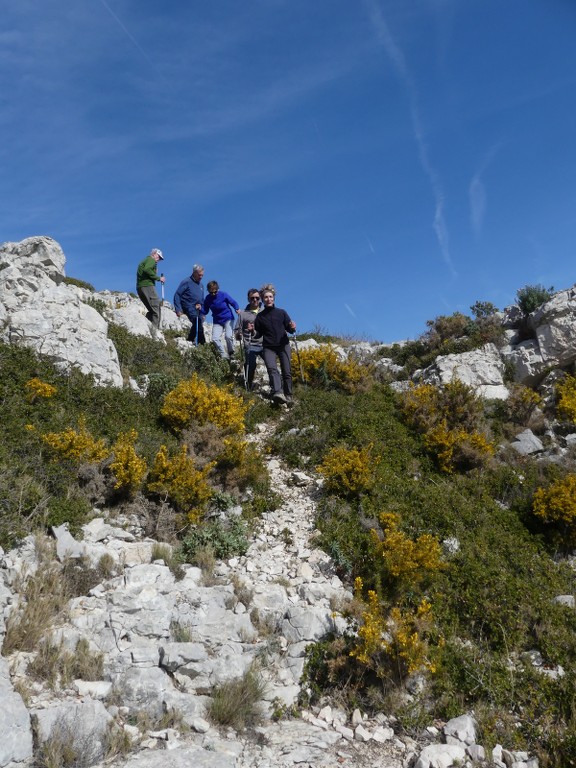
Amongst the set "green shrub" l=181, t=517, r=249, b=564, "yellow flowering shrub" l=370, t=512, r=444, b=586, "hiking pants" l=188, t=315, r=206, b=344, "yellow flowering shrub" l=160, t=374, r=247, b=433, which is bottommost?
"yellow flowering shrub" l=370, t=512, r=444, b=586

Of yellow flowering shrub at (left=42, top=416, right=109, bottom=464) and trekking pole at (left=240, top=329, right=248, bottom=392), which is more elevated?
trekking pole at (left=240, top=329, right=248, bottom=392)

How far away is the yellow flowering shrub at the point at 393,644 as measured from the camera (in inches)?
229

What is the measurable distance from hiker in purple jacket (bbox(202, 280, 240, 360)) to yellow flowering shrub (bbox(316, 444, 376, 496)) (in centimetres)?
625

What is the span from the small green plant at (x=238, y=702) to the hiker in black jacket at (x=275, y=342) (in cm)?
806

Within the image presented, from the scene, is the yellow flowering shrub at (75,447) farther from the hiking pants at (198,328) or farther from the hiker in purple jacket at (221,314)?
the hiking pants at (198,328)

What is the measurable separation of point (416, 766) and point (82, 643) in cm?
364

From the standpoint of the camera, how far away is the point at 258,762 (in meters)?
4.71

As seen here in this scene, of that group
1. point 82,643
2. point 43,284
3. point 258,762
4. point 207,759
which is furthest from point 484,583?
point 43,284

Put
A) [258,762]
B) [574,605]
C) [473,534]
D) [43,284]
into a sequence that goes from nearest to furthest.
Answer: [258,762] → [574,605] → [473,534] → [43,284]

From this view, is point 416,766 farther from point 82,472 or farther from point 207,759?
point 82,472

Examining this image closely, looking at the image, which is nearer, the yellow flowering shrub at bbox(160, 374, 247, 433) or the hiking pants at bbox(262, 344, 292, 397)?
the yellow flowering shrub at bbox(160, 374, 247, 433)

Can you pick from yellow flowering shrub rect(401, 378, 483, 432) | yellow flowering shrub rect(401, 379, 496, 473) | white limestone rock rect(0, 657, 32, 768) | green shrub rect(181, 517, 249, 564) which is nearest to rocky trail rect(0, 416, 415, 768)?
white limestone rock rect(0, 657, 32, 768)

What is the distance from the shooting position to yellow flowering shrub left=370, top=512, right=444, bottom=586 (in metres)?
7.01

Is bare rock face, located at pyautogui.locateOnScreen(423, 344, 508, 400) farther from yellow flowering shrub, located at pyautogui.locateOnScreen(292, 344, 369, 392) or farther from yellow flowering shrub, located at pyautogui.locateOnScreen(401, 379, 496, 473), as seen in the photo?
yellow flowering shrub, located at pyautogui.locateOnScreen(292, 344, 369, 392)
